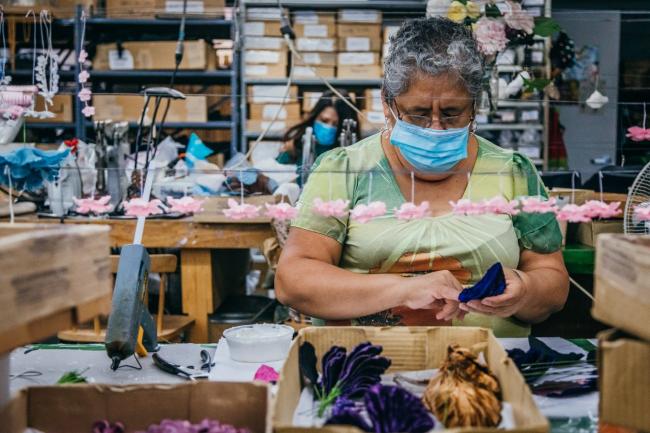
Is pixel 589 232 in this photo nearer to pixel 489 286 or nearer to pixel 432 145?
pixel 432 145

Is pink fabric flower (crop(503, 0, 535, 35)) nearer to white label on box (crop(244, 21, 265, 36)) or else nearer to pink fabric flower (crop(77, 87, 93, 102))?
pink fabric flower (crop(77, 87, 93, 102))

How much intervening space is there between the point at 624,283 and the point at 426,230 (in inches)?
30.9

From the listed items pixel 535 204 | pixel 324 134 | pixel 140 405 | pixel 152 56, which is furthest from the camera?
pixel 152 56

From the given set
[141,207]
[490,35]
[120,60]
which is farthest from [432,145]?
[120,60]

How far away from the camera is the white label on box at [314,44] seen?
547 cm

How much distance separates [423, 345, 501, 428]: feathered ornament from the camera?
98 centimetres

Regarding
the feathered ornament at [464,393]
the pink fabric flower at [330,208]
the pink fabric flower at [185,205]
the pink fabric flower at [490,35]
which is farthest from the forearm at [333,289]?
the pink fabric flower at [490,35]

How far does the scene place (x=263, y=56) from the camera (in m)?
5.65

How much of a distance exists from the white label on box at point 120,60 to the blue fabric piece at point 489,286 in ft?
16.4

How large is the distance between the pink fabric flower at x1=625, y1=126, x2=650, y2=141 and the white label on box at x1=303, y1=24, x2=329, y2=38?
3832 mm

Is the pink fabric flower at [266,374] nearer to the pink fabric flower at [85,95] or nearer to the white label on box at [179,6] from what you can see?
the pink fabric flower at [85,95]

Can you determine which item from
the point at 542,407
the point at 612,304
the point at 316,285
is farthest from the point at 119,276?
the point at 612,304

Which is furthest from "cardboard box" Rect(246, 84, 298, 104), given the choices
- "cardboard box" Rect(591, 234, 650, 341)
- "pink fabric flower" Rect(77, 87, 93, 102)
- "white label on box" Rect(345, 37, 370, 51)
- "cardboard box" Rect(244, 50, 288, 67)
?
"cardboard box" Rect(591, 234, 650, 341)

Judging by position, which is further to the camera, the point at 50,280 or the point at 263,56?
the point at 263,56
